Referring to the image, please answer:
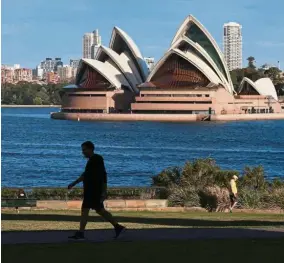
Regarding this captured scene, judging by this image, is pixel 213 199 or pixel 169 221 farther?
pixel 213 199

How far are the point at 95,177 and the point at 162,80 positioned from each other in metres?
94.8

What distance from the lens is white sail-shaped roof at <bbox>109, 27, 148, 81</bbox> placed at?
99.2 meters

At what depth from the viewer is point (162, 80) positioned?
102 m

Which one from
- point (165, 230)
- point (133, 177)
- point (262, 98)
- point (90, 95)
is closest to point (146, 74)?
point (90, 95)

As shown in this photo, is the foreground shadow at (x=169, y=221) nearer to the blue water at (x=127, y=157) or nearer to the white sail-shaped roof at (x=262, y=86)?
the blue water at (x=127, y=157)

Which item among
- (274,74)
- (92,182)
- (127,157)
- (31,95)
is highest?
(274,74)

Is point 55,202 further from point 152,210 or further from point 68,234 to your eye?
point 68,234

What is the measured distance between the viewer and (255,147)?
167 feet

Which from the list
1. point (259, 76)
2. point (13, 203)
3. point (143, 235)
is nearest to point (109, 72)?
point (259, 76)

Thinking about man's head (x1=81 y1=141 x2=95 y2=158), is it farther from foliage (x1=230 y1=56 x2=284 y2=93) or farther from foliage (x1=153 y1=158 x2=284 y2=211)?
foliage (x1=230 y1=56 x2=284 y2=93)

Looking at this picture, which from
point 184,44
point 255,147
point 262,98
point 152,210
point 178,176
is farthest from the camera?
point 262,98

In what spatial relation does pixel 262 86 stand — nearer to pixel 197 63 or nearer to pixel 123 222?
pixel 197 63

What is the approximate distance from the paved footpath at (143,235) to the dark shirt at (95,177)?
49 cm

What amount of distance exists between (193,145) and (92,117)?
168ft
